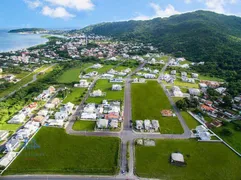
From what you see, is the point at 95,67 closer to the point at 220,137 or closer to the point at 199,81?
the point at 199,81

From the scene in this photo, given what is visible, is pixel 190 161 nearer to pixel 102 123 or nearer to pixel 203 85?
pixel 102 123

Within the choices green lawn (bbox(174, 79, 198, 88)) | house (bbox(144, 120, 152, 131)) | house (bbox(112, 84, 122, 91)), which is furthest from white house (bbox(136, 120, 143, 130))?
green lawn (bbox(174, 79, 198, 88))

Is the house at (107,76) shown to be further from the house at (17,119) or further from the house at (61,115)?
the house at (17,119)

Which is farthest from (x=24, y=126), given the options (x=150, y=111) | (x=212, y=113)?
(x=212, y=113)

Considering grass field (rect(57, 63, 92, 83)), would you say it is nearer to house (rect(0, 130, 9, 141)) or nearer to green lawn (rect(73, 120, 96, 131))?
green lawn (rect(73, 120, 96, 131))

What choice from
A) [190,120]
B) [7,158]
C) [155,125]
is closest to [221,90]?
[190,120]
